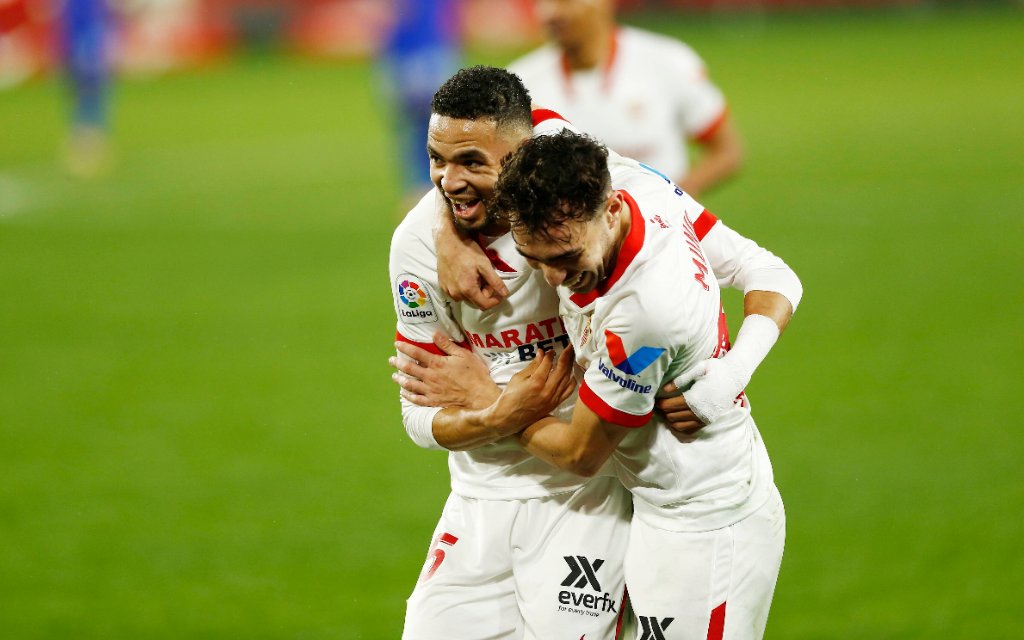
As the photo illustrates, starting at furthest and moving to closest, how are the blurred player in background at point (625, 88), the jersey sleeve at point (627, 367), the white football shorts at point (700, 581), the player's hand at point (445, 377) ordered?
the blurred player in background at point (625, 88)
the player's hand at point (445, 377)
the white football shorts at point (700, 581)
the jersey sleeve at point (627, 367)

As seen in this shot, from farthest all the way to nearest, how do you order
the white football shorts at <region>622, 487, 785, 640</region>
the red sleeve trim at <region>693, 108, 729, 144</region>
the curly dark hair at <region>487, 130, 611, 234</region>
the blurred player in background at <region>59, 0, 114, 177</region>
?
the blurred player in background at <region>59, 0, 114, 177</region> < the red sleeve trim at <region>693, 108, 729, 144</region> < the white football shorts at <region>622, 487, 785, 640</region> < the curly dark hair at <region>487, 130, 611, 234</region>

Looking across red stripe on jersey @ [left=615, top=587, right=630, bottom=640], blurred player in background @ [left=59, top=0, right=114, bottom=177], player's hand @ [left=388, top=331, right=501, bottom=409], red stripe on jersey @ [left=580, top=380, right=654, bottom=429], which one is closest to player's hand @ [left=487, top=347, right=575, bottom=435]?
player's hand @ [left=388, top=331, right=501, bottom=409]

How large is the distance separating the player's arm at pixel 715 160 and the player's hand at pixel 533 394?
3.74 metres

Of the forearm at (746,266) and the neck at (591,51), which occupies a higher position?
the neck at (591,51)

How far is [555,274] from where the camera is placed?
10.5ft

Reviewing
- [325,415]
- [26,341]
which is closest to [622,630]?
[325,415]

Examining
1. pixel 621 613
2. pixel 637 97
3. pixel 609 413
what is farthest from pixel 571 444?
pixel 637 97

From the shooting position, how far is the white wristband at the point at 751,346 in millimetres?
3408

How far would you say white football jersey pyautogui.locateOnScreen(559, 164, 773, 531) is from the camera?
3.24 metres

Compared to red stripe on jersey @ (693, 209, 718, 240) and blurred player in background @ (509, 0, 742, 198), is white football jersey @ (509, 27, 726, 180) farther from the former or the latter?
red stripe on jersey @ (693, 209, 718, 240)

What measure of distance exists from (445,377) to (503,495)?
40cm

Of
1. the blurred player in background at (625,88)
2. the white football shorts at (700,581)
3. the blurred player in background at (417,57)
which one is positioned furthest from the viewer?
the blurred player in background at (417,57)

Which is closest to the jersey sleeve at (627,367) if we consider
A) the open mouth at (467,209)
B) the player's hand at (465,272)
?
the player's hand at (465,272)

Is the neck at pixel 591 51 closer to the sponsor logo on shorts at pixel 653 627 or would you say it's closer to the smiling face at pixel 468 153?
the smiling face at pixel 468 153
